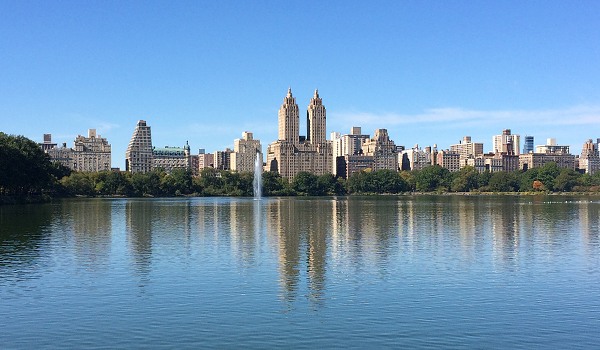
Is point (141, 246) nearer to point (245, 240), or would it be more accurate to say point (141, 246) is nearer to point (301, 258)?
point (245, 240)

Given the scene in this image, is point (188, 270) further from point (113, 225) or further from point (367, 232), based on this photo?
point (113, 225)

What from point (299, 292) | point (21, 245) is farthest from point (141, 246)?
point (299, 292)

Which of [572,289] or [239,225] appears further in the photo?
[239,225]

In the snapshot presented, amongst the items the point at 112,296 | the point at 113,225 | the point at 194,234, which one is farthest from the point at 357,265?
the point at 113,225

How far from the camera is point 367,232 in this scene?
177 feet

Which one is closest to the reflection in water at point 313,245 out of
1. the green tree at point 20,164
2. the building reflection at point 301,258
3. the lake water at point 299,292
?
the building reflection at point 301,258

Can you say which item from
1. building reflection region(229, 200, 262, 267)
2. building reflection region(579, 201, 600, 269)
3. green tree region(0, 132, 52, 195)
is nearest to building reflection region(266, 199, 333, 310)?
building reflection region(229, 200, 262, 267)

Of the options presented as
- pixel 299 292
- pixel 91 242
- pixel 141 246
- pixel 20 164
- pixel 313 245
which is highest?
pixel 20 164

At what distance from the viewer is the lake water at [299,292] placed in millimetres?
20016

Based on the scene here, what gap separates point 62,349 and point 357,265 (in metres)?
18.3

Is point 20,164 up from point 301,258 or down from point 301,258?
up

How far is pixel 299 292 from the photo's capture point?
2680cm

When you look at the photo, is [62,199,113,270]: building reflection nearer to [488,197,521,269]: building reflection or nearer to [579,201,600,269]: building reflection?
[488,197,521,269]: building reflection

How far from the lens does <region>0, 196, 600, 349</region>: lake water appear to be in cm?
2002
